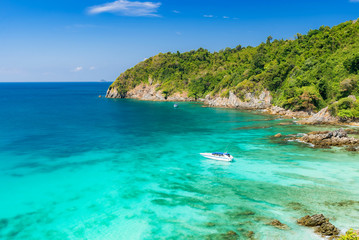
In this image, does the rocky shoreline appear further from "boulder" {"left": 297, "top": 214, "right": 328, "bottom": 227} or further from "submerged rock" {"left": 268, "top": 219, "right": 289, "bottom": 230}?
"submerged rock" {"left": 268, "top": 219, "right": 289, "bottom": 230}

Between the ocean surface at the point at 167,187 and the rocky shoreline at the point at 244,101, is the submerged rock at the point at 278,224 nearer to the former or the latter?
the ocean surface at the point at 167,187

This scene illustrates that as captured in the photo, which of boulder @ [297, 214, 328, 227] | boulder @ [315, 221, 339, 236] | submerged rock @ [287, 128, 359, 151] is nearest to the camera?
boulder @ [315, 221, 339, 236]

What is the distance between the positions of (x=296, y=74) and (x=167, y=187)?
8449 cm

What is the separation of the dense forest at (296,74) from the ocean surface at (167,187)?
3170 centimetres

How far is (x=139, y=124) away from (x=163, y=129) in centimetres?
1207

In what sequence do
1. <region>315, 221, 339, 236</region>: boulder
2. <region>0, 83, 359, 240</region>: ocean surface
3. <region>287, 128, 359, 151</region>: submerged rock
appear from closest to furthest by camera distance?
<region>315, 221, 339, 236</region>: boulder → <region>0, 83, 359, 240</region>: ocean surface → <region>287, 128, 359, 151</region>: submerged rock

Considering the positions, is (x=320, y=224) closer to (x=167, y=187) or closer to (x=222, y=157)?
(x=167, y=187)

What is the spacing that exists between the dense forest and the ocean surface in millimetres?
31700

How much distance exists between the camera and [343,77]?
7931 centimetres

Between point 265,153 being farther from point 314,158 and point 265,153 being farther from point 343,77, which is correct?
point 343,77

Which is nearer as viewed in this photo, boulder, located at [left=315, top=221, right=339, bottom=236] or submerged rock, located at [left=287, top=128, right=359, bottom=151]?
boulder, located at [left=315, top=221, right=339, bottom=236]

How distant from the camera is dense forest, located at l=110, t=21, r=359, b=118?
78494mm

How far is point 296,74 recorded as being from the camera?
99062mm

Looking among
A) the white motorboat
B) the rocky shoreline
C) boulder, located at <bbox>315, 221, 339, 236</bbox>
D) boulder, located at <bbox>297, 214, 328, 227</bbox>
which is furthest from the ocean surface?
the rocky shoreline
